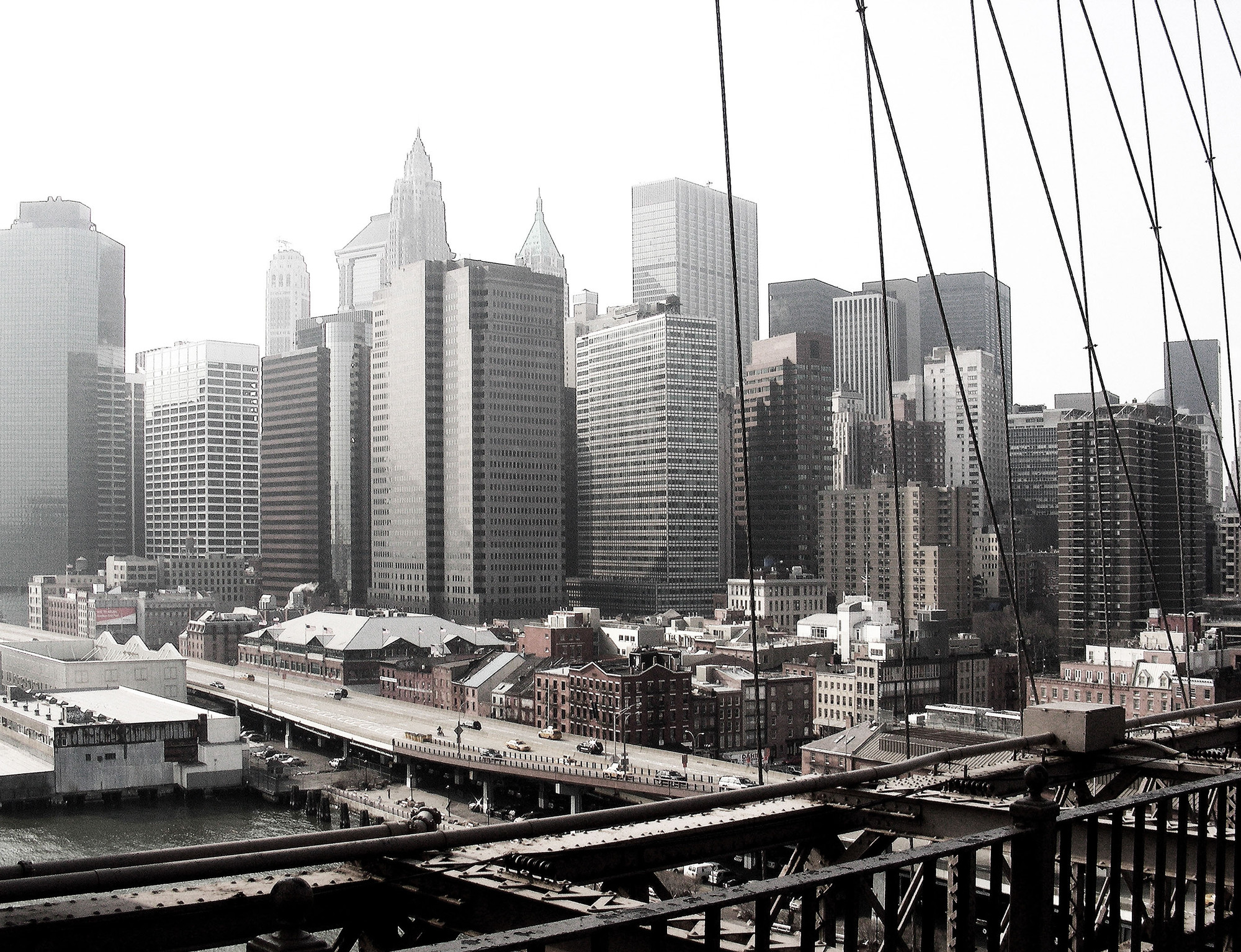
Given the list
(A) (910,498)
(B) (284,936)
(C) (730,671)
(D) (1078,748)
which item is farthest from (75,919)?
(A) (910,498)

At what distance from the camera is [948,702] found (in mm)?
38688

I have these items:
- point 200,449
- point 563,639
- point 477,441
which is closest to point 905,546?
point 563,639

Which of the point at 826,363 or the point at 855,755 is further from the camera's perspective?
the point at 826,363

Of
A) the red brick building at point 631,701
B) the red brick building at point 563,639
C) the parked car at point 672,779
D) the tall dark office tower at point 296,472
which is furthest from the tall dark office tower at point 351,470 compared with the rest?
the parked car at point 672,779

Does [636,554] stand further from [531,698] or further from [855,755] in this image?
[855,755]

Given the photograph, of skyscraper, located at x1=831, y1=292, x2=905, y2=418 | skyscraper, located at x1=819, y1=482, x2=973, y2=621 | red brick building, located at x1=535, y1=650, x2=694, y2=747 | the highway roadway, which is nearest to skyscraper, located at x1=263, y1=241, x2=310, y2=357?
skyscraper, located at x1=831, y1=292, x2=905, y2=418

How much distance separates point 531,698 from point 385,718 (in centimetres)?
445

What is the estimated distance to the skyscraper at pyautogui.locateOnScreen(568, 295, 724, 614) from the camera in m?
64.2

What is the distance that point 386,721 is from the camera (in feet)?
123

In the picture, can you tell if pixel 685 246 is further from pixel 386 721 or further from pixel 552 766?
pixel 552 766

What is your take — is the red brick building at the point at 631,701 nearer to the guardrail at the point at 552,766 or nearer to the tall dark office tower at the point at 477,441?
the guardrail at the point at 552,766

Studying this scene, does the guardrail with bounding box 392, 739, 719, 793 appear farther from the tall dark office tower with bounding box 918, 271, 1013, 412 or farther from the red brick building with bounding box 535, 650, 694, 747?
the tall dark office tower with bounding box 918, 271, 1013, 412

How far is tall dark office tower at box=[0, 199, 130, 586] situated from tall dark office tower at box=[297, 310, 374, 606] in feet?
43.1

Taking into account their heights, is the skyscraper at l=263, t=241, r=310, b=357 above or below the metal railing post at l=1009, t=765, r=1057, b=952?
above
